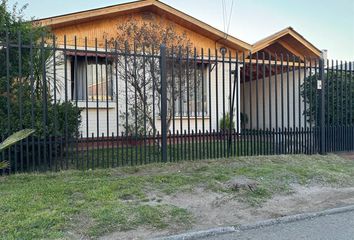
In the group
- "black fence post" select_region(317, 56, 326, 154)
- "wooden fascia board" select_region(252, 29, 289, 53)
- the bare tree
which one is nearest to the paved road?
the bare tree

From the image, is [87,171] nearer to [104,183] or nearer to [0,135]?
[104,183]

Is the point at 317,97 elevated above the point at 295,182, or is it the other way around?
the point at 317,97

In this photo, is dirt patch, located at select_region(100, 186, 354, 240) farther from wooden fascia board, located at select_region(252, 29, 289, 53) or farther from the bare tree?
wooden fascia board, located at select_region(252, 29, 289, 53)

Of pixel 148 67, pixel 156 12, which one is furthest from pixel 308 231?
pixel 156 12

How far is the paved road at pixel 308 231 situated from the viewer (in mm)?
4117

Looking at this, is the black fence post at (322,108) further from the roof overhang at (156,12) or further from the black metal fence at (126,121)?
the roof overhang at (156,12)

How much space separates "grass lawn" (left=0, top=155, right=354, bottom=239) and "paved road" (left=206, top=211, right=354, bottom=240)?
2.63 ft

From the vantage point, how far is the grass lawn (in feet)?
13.7

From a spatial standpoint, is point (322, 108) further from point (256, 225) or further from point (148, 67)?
point (256, 225)

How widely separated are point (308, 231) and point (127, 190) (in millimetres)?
2820

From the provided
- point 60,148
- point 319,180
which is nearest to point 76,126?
point 60,148

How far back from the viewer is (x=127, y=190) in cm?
543

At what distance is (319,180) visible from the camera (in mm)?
6773

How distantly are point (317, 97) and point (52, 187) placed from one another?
24.1 feet
